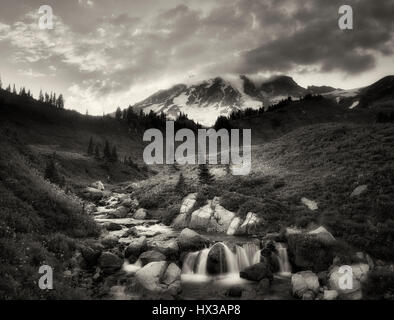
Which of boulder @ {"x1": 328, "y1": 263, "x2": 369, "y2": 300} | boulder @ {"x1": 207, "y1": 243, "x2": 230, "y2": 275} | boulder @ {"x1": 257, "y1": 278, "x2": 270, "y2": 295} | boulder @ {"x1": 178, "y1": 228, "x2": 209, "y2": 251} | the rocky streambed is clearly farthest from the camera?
boulder @ {"x1": 178, "y1": 228, "x2": 209, "y2": 251}

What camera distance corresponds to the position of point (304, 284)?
1511 centimetres

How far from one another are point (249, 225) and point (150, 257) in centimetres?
1104

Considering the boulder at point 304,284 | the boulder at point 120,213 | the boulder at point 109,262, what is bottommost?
the boulder at point 304,284

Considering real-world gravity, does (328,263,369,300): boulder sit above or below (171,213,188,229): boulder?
below

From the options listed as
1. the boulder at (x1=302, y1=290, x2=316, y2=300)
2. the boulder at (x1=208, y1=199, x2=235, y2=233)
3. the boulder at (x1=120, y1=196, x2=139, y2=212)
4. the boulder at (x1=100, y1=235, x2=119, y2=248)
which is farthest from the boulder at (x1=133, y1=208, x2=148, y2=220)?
the boulder at (x1=302, y1=290, x2=316, y2=300)

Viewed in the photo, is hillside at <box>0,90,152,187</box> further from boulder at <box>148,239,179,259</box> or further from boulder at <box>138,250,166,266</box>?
boulder at <box>138,250,166,266</box>

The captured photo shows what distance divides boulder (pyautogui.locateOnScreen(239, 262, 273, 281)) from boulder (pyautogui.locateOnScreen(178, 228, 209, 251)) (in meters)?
4.29

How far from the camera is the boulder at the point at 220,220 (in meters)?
27.8

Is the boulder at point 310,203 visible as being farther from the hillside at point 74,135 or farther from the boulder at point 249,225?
the hillside at point 74,135

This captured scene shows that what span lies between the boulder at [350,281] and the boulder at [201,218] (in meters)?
13.8

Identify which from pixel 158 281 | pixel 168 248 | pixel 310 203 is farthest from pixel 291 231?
pixel 158 281

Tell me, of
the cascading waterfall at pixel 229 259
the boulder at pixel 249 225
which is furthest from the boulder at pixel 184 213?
the cascading waterfall at pixel 229 259

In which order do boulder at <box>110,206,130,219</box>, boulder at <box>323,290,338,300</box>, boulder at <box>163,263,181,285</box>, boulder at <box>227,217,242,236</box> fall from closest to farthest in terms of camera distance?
1. boulder at <box>323,290,338,300</box>
2. boulder at <box>163,263,181,285</box>
3. boulder at <box>227,217,242,236</box>
4. boulder at <box>110,206,130,219</box>

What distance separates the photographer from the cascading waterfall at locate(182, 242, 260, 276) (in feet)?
60.4
